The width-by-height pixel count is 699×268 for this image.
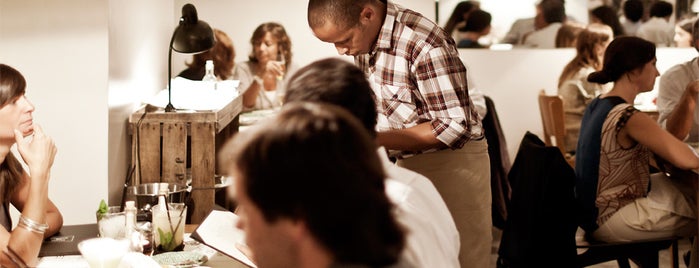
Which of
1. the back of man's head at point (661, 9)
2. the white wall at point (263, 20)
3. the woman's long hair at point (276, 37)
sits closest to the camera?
the woman's long hair at point (276, 37)

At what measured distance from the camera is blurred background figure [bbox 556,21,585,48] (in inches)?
279

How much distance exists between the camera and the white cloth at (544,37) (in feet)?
23.2

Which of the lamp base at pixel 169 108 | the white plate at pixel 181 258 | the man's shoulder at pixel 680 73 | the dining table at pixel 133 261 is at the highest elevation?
the lamp base at pixel 169 108

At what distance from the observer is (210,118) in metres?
3.39

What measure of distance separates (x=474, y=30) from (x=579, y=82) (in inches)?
44.7

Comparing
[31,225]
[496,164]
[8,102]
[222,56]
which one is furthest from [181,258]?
[222,56]

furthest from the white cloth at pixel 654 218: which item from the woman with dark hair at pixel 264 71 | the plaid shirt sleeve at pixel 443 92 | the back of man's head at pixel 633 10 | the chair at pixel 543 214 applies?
the back of man's head at pixel 633 10

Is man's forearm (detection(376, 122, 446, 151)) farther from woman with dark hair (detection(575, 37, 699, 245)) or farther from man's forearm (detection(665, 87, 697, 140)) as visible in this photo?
man's forearm (detection(665, 87, 697, 140))

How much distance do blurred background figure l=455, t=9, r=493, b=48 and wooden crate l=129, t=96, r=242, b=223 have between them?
3945mm

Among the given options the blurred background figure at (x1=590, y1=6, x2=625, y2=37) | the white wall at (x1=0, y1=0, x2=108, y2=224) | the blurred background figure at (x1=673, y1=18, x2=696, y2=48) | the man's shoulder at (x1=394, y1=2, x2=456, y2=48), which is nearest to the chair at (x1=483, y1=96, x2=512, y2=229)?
the man's shoulder at (x1=394, y1=2, x2=456, y2=48)

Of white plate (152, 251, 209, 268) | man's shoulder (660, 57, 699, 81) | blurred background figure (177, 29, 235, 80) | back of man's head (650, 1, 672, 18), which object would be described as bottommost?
blurred background figure (177, 29, 235, 80)

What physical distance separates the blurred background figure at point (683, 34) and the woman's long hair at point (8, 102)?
5.82m

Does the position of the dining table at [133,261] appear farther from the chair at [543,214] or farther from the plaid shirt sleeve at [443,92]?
the chair at [543,214]

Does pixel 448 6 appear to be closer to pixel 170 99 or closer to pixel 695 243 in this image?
pixel 695 243
